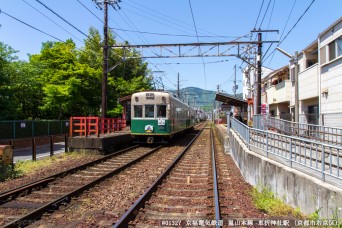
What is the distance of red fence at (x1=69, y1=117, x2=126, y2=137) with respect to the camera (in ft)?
56.2

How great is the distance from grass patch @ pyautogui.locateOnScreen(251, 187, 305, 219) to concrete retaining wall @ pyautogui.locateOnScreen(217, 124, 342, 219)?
0.10 meters

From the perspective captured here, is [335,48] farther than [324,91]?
No

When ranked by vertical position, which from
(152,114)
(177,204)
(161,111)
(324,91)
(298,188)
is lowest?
(177,204)

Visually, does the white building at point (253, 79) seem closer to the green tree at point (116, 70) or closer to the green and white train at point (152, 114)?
the green and white train at point (152, 114)

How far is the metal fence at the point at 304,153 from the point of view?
600 cm

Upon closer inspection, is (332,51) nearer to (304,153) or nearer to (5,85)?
(304,153)

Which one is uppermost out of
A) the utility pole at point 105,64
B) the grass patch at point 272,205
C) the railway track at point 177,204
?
A: the utility pole at point 105,64

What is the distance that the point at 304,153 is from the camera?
7141mm

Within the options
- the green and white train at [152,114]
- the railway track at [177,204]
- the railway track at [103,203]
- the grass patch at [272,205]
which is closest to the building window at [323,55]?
the green and white train at [152,114]

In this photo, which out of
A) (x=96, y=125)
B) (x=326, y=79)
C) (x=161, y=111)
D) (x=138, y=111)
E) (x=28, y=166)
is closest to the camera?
(x=28, y=166)

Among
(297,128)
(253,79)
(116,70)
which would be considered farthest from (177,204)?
(253,79)

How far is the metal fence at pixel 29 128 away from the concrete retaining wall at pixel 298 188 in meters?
15.5

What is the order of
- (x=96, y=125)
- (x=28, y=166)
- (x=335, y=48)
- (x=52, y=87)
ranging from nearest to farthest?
(x=28, y=166)
(x=96, y=125)
(x=335, y=48)
(x=52, y=87)

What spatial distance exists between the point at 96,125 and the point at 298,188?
12218mm
